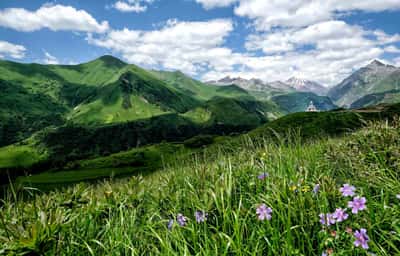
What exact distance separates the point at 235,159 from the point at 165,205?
81.7 inches

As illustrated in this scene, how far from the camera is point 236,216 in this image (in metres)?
3.33

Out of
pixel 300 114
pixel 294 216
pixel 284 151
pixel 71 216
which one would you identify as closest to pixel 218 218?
pixel 294 216

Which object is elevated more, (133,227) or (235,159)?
(235,159)

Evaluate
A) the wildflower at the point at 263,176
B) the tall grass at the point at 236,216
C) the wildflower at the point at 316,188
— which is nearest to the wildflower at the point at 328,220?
the tall grass at the point at 236,216

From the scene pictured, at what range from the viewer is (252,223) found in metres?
3.77

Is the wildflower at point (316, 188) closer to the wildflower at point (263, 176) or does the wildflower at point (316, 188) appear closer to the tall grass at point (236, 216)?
the tall grass at point (236, 216)

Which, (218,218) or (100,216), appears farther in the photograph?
(100,216)

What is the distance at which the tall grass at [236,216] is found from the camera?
3.17 m

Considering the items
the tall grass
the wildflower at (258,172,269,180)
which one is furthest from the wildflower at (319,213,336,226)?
the wildflower at (258,172,269,180)

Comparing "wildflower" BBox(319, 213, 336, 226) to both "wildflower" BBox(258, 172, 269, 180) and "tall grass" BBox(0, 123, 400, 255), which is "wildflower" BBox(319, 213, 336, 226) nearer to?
"tall grass" BBox(0, 123, 400, 255)

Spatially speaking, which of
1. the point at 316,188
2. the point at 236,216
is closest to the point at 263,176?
the point at 316,188

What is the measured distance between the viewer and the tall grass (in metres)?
3.17

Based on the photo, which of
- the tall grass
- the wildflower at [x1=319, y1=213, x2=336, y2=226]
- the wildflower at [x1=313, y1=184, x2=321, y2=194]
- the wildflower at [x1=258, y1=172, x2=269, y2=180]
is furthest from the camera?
the wildflower at [x1=258, y1=172, x2=269, y2=180]

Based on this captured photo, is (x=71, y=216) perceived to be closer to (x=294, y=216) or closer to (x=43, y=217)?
(x=43, y=217)
